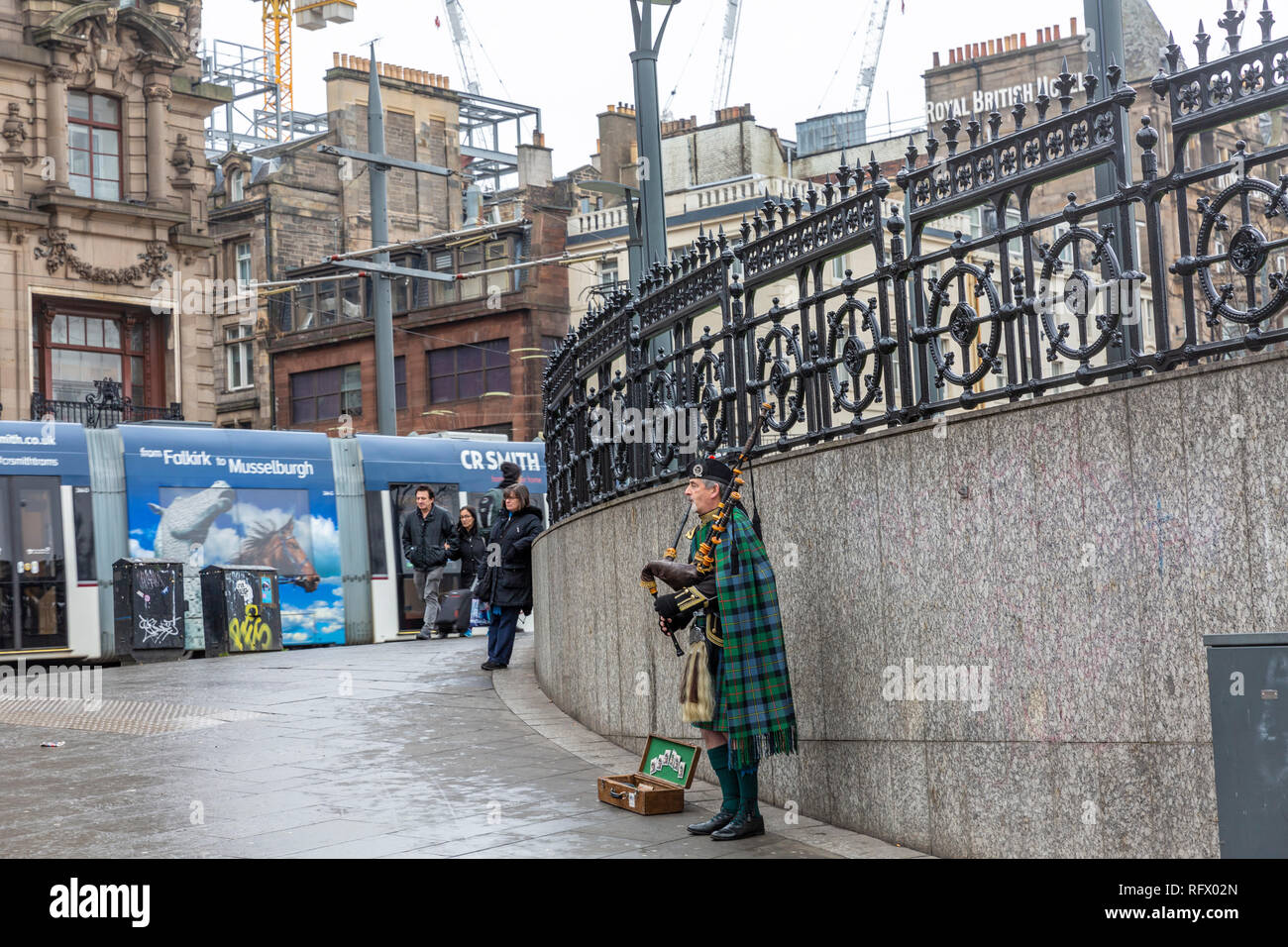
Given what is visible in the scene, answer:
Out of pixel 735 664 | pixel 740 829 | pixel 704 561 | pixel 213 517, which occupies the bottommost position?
pixel 740 829

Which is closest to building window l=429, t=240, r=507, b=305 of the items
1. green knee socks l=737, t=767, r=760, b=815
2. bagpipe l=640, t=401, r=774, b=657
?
bagpipe l=640, t=401, r=774, b=657

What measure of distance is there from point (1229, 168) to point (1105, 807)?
2233mm

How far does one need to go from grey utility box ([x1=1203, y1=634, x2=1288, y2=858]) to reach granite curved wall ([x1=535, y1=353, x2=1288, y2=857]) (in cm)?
80

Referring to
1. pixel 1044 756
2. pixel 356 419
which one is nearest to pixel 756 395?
pixel 1044 756

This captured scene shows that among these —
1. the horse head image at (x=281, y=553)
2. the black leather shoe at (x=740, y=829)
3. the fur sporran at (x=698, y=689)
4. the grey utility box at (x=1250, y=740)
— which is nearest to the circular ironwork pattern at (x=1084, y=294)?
the grey utility box at (x=1250, y=740)

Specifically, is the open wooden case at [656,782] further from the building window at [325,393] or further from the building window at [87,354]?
the building window at [325,393]

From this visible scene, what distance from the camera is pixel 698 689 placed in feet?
23.1

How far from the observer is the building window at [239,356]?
5509cm

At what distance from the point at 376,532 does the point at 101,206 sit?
15051 mm

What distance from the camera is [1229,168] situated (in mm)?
5129

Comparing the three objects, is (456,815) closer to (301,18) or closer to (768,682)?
(768,682)

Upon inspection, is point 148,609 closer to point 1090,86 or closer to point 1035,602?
point 1035,602
